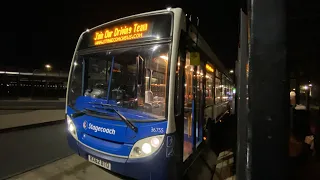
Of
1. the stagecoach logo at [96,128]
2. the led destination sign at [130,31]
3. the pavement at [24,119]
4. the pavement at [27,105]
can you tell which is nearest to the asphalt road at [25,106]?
the pavement at [27,105]

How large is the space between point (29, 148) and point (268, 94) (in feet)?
19.7

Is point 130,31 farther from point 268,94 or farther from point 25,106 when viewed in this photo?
point 25,106

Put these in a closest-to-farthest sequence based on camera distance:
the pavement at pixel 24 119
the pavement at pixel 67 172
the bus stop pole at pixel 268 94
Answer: the bus stop pole at pixel 268 94 → the pavement at pixel 67 172 → the pavement at pixel 24 119

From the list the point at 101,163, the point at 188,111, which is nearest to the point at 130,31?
the point at 188,111

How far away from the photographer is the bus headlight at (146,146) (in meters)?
3.01

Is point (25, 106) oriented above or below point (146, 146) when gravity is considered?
below

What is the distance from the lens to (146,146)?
10.1ft

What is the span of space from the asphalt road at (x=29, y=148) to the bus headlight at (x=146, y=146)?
300cm

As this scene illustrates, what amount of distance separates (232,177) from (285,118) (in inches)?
167

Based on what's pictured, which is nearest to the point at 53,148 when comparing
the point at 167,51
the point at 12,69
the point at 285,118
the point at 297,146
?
the point at 167,51

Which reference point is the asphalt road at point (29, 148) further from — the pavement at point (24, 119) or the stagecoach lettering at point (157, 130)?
the stagecoach lettering at point (157, 130)

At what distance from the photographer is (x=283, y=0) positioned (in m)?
1.14

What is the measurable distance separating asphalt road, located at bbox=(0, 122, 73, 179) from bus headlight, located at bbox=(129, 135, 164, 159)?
3.00 metres

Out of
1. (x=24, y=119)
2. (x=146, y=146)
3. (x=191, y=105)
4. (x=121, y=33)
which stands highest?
(x=121, y=33)
